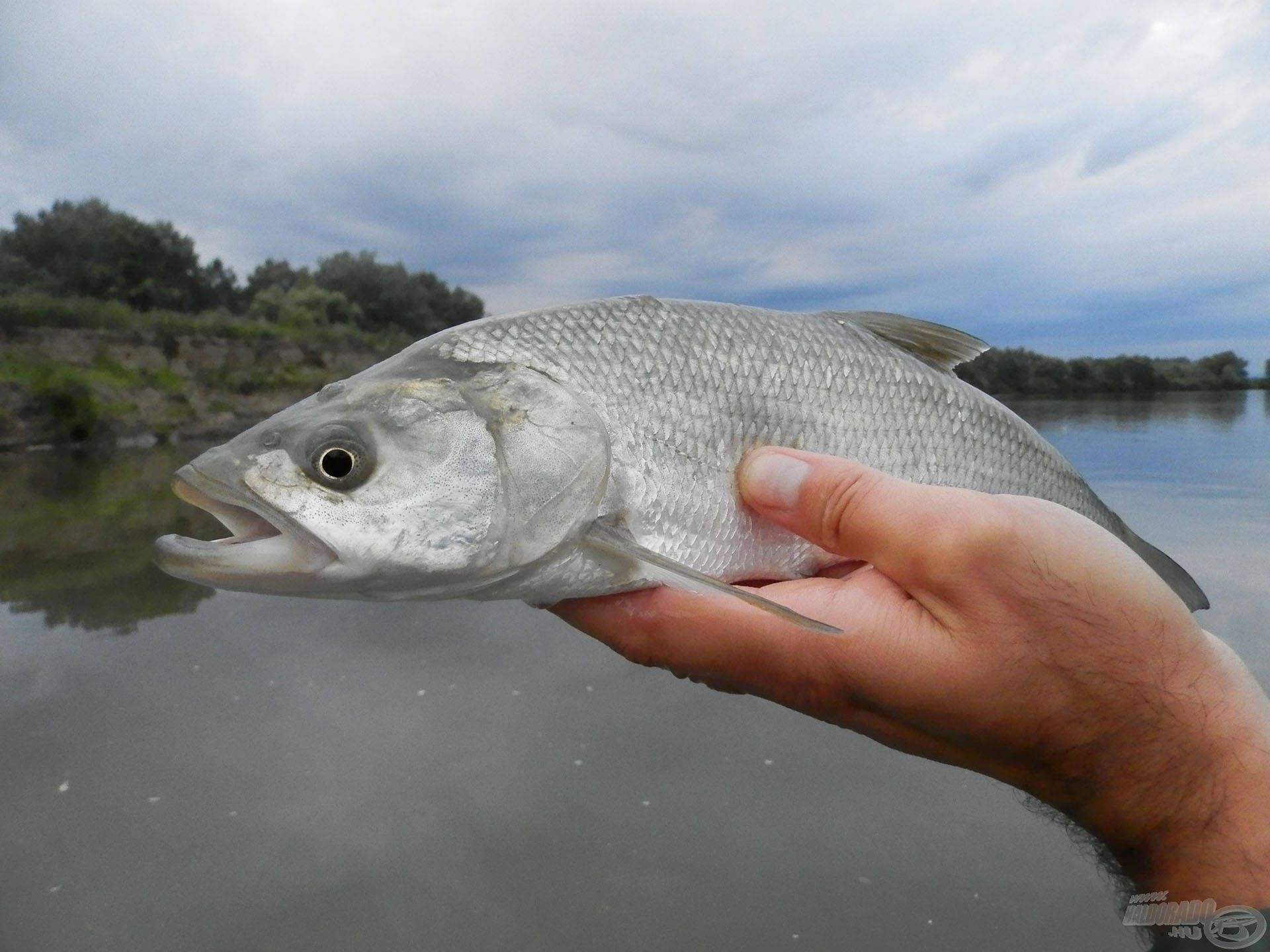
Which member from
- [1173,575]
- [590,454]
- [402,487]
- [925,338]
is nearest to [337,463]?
[402,487]

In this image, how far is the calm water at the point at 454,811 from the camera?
148 inches

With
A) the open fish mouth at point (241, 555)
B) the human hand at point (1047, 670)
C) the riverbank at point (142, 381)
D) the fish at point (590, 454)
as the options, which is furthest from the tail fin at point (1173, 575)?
the riverbank at point (142, 381)

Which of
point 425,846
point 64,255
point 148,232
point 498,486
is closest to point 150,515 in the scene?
point 425,846

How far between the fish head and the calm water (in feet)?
9.09

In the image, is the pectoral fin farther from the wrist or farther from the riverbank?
the riverbank

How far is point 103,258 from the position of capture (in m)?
42.4

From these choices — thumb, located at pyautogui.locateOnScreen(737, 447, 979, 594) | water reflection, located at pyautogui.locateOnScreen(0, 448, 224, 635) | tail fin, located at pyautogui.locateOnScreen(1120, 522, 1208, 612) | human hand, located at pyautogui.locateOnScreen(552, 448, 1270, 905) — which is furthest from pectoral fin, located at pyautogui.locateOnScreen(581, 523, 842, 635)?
water reflection, located at pyautogui.locateOnScreen(0, 448, 224, 635)

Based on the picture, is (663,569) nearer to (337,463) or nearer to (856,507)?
(856,507)

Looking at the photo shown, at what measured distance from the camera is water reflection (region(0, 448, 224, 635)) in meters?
8.20

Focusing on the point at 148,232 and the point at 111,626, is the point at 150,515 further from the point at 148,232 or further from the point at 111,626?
the point at 148,232

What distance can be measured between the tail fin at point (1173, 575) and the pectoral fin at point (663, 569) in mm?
1567

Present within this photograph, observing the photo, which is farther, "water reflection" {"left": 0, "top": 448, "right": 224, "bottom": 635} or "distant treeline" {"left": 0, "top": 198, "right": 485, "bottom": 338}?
"distant treeline" {"left": 0, "top": 198, "right": 485, "bottom": 338}

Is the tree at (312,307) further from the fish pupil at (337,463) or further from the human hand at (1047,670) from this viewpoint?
the human hand at (1047,670)

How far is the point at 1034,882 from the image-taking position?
4.02m
